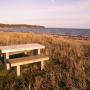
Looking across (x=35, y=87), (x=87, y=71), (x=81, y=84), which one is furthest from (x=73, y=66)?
(x=35, y=87)

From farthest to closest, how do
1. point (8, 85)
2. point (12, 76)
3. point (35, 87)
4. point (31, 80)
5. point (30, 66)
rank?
point (30, 66)
point (12, 76)
point (31, 80)
point (8, 85)
point (35, 87)

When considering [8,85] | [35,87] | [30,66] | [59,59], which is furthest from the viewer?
[59,59]

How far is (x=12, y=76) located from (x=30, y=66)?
909mm

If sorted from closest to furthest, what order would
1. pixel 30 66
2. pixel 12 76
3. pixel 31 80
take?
pixel 31 80 < pixel 12 76 < pixel 30 66

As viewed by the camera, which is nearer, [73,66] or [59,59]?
[73,66]

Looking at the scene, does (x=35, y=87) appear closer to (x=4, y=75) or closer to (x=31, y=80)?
(x=31, y=80)

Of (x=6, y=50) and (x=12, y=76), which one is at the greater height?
(x=6, y=50)

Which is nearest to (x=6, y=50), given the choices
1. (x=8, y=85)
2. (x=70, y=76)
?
(x=8, y=85)

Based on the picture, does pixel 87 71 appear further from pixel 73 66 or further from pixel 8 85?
pixel 8 85

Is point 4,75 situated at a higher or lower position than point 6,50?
lower

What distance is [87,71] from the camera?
4754 mm

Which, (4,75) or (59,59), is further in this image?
(59,59)

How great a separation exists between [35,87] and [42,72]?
1310 mm

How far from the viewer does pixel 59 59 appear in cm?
612
